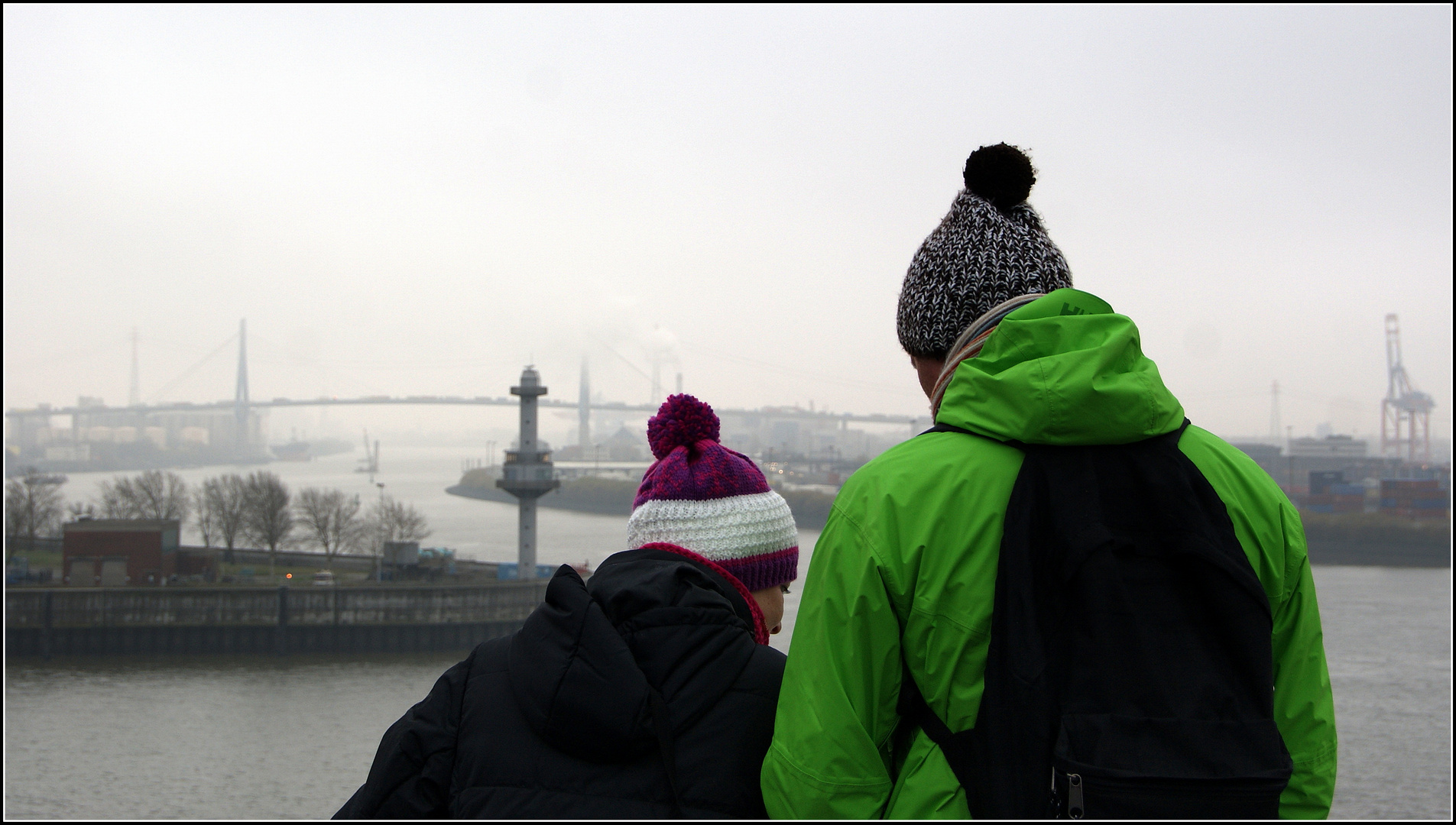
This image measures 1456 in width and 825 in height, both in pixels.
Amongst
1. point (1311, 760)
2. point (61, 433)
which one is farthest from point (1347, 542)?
point (61, 433)

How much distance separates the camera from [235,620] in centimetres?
1025

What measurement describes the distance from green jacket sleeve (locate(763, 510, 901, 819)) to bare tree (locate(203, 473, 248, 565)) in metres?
15.0

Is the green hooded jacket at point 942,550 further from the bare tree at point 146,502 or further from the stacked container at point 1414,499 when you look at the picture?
the stacked container at point 1414,499

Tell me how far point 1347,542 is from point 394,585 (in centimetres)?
1646

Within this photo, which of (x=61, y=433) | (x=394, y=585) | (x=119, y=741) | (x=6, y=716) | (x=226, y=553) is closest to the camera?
(x=119, y=741)

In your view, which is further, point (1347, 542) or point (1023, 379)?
point (1347, 542)

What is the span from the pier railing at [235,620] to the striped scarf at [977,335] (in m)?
9.82

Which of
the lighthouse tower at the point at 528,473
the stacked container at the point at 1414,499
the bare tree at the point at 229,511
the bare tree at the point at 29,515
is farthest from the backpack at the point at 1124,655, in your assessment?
the stacked container at the point at 1414,499

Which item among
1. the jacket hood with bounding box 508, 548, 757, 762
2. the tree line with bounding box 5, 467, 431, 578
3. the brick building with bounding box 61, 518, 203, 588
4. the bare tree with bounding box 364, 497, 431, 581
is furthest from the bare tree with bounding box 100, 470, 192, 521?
the jacket hood with bounding box 508, 548, 757, 762

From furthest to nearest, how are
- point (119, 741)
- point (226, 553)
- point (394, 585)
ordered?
point (226, 553), point (394, 585), point (119, 741)

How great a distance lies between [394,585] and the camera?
10.6 metres

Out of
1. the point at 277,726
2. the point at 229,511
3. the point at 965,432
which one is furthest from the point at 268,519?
the point at 965,432

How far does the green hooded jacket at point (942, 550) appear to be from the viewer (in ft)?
1.31

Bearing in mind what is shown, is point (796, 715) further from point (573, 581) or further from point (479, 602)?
point (479, 602)
